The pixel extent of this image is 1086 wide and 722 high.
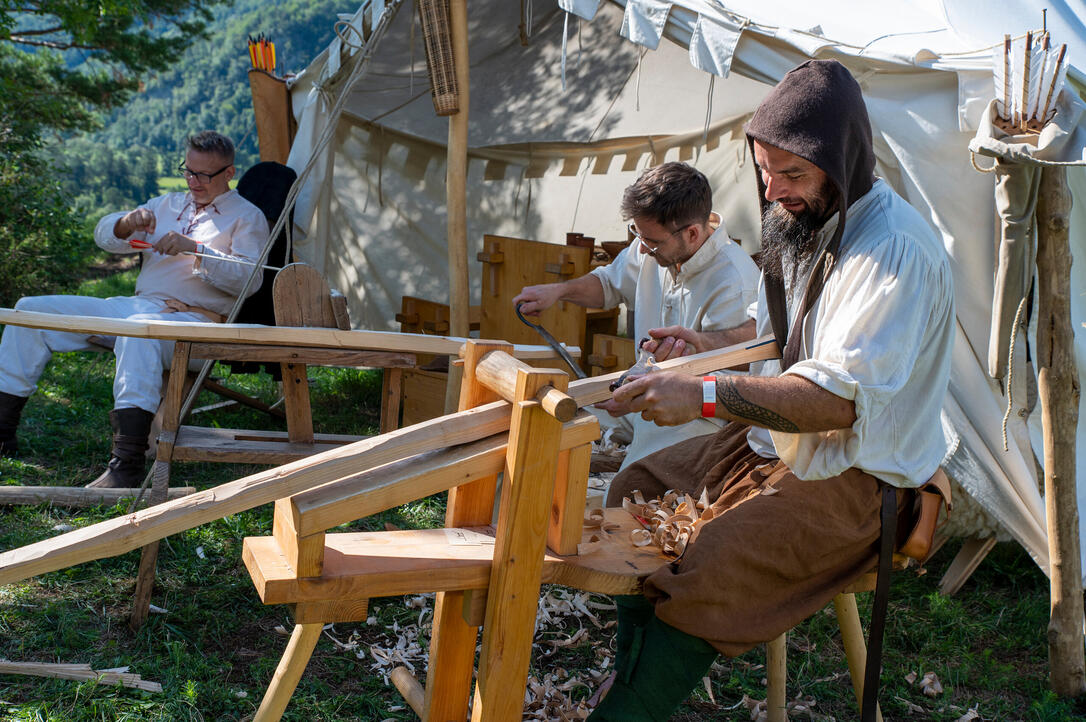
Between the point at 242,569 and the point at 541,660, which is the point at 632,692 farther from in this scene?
the point at 242,569

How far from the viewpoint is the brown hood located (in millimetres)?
1760

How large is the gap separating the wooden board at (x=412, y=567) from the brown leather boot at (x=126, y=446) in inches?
83.2

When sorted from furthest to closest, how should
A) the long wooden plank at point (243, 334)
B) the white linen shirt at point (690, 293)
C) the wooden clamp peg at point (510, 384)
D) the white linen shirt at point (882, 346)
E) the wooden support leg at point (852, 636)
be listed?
1. the white linen shirt at point (690, 293)
2. the long wooden plank at point (243, 334)
3. the wooden support leg at point (852, 636)
4. the white linen shirt at point (882, 346)
5. the wooden clamp peg at point (510, 384)

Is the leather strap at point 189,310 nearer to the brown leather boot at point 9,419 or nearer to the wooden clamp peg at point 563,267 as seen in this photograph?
the brown leather boot at point 9,419

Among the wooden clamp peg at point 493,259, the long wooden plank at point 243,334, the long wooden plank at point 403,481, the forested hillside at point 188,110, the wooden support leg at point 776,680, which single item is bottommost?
the wooden support leg at point 776,680

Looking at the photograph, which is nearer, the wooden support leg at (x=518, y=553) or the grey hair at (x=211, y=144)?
the wooden support leg at (x=518, y=553)

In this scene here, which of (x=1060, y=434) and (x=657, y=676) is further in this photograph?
(x=1060, y=434)

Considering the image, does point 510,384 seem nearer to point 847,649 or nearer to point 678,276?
point 847,649

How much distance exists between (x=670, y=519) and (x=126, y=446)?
2.55 m

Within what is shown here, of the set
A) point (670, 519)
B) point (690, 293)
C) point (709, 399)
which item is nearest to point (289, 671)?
point (670, 519)

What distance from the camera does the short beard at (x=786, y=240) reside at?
6.51 feet

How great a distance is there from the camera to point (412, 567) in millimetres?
1641

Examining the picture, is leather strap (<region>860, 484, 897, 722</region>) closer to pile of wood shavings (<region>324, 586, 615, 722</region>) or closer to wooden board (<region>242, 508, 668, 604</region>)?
wooden board (<region>242, 508, 668, 604</region>)

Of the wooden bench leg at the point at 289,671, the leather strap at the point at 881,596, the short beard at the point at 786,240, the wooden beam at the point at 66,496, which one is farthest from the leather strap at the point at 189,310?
the leather strap at the point at 881,596
